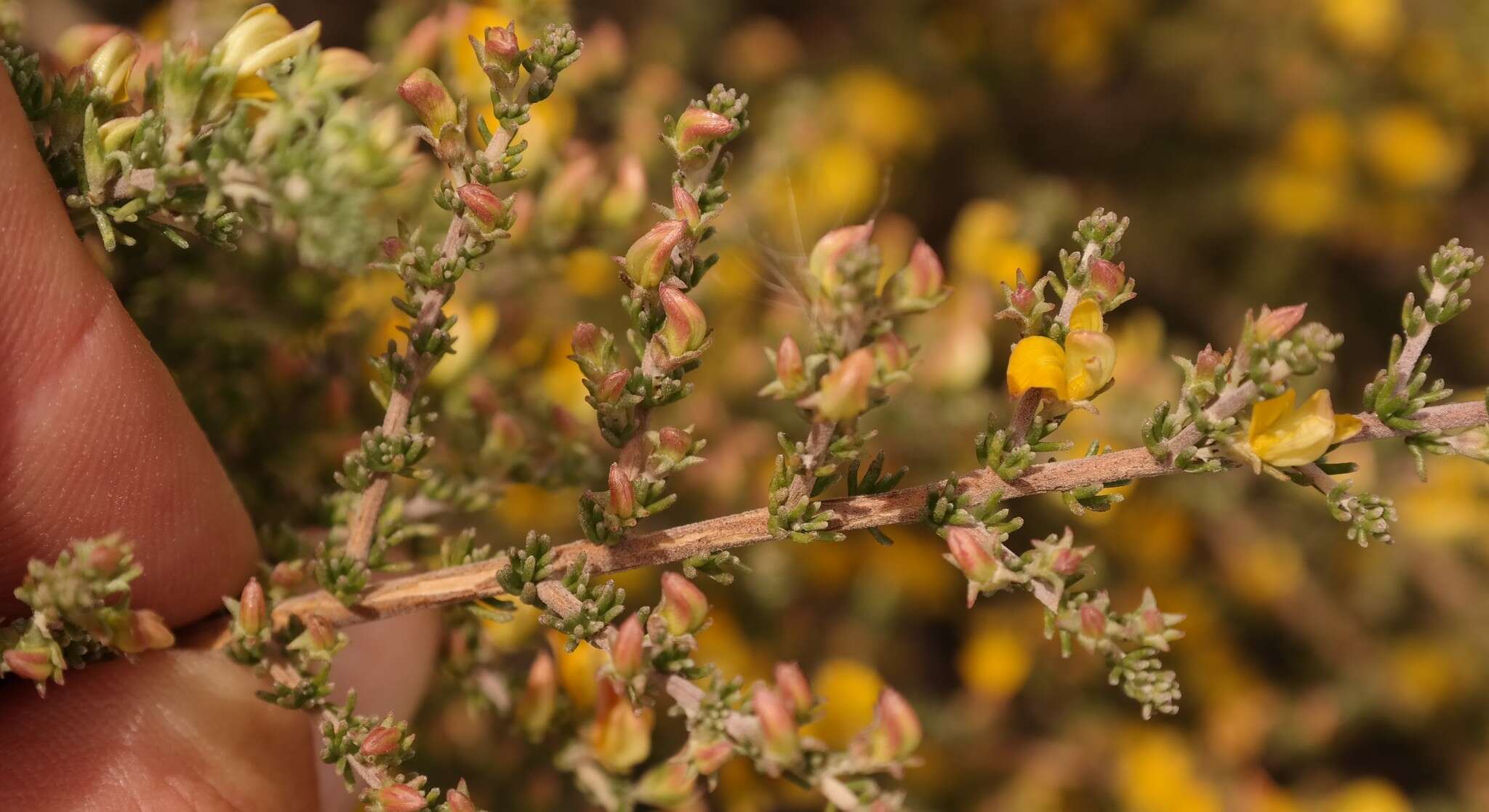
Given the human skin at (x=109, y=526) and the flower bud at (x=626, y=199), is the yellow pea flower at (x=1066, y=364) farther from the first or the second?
the human skin at (x=109, y=526)

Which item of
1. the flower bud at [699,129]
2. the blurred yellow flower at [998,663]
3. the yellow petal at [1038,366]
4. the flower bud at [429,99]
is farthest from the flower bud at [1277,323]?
the blurred yellow flower at [998,663]

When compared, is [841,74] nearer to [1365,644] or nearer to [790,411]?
[790,411]

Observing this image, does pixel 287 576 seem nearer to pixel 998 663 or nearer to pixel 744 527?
pixel 744 527

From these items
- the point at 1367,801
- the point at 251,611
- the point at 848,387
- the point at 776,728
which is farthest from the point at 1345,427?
the point at 1367,801

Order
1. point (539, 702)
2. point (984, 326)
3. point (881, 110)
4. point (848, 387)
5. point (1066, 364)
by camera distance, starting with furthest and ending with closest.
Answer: point (881, 110) < point (984, 326) < point (539, 702) < point (1066, 364) < point (848, 387)

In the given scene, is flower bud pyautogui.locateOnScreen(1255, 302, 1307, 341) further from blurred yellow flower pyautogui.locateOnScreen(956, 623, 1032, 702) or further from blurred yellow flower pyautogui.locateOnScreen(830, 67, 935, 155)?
blurred yellow flower pyautogui.locateOnScreen(830, 67, 935, 155)
